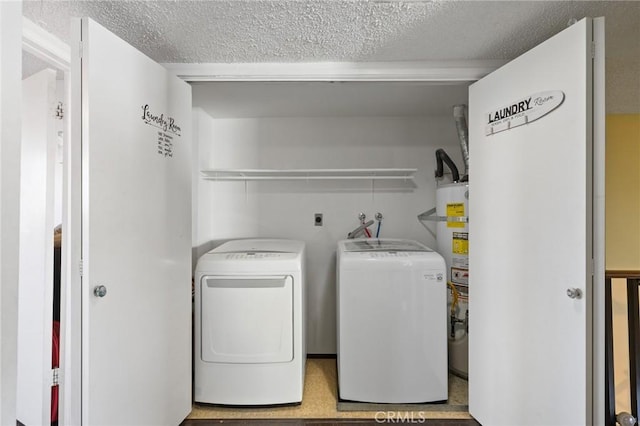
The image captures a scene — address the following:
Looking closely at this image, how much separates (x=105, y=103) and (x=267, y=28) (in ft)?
2.58

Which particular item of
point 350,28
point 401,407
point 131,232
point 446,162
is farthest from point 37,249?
point 446,162

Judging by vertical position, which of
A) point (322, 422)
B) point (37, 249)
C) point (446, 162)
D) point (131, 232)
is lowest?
point (322, 422)

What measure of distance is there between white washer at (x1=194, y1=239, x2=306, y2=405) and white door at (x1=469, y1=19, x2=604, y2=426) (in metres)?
1.08

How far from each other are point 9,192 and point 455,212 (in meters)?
2.30

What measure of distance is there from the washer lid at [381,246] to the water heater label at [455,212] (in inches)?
10.9

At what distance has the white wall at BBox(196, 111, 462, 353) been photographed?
2.67 metres

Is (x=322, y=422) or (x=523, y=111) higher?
(x=523, y=111)

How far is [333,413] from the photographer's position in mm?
1861

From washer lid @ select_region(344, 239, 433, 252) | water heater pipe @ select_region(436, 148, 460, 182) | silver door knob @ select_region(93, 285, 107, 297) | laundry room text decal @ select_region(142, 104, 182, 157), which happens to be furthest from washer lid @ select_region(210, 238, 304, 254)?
water heater pipe @ select_region(436, 148, 460, 182)

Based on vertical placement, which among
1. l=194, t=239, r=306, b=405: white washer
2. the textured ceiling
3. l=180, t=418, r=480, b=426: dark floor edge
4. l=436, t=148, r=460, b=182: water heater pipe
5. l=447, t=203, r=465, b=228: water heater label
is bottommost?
l=180, t=418, r=480, b=426: dark floor edge

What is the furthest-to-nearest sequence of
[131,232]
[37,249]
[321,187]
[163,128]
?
[321,187] < [37,249] < [163,128] < [131,232]

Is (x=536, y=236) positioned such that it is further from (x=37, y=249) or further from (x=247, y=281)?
(x=37, y=249)

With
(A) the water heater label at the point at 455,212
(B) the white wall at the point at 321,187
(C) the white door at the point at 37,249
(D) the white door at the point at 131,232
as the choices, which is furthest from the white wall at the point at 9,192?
(A) the water heater label at the point at 455,212

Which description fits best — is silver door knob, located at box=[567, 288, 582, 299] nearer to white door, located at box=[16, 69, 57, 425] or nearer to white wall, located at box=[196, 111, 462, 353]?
white wall, located at box=[196, 111, 462, 353]
